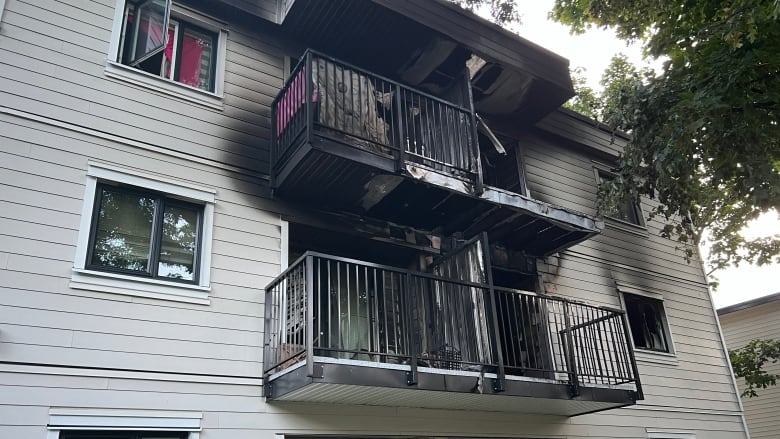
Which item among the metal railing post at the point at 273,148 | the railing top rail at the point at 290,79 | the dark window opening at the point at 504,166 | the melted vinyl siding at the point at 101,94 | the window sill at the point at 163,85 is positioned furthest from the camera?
the dark window opening at the point at 504,166

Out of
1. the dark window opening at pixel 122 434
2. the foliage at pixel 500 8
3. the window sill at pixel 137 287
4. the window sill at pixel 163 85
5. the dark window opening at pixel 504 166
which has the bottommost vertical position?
the dark window opening at pixel 122 434

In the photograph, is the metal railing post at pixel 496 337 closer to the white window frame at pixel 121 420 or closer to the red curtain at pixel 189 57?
the white window frame at pixel 121 420

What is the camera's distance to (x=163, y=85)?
8031 millimetres

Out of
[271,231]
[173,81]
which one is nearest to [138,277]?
[271,231]

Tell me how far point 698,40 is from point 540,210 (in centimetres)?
322

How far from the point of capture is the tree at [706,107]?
783 cm

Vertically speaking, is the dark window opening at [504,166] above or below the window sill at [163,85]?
above

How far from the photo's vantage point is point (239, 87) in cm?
874

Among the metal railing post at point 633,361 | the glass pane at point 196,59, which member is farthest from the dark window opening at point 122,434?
the metal railing post at point 633,361

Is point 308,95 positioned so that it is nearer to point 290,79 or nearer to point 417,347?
point 290,79

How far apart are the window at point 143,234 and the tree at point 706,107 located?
638 centimetres

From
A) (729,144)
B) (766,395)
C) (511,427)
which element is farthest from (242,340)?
(766,395)

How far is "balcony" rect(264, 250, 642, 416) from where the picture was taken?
264 inches

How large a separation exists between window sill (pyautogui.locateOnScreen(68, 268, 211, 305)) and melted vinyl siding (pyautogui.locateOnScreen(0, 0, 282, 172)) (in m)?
1.79
